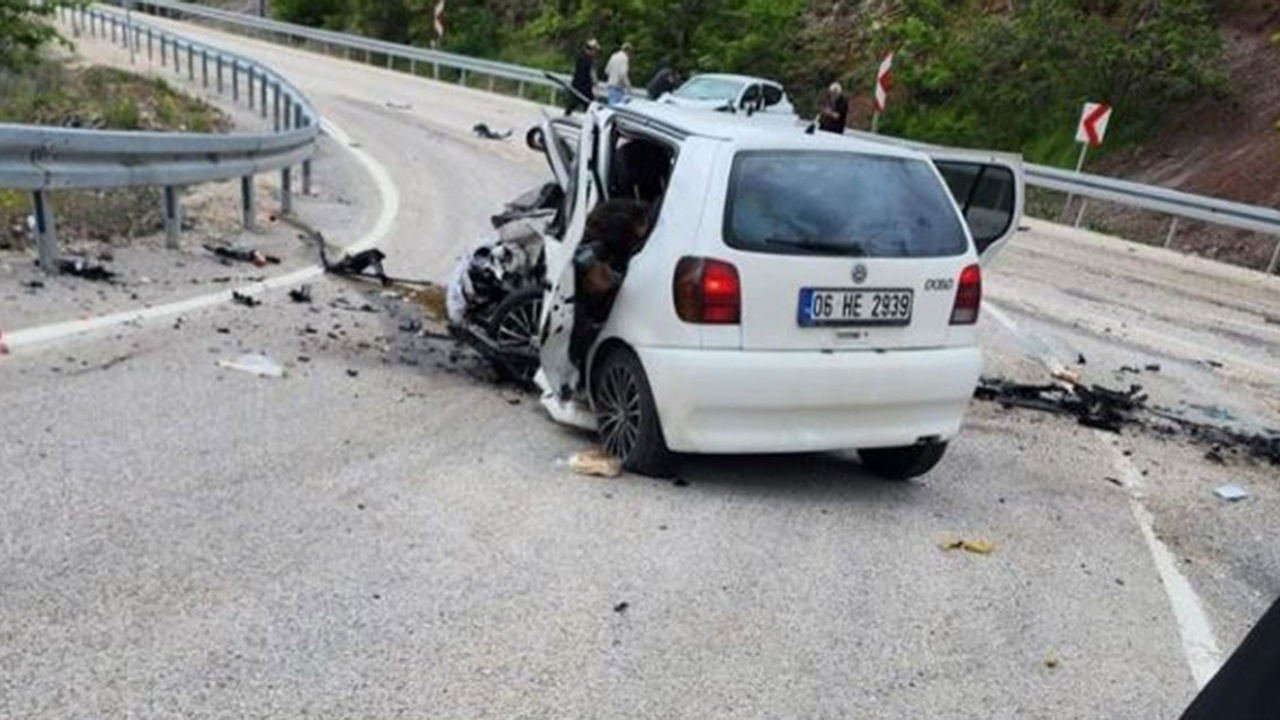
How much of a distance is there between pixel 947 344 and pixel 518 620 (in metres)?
2.71

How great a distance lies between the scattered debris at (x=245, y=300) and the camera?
754 centimetres

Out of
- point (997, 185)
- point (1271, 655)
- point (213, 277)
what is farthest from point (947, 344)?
point (213, 277)

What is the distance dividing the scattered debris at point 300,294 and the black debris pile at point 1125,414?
4652mm

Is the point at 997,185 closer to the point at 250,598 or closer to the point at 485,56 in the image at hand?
the point at 250,598

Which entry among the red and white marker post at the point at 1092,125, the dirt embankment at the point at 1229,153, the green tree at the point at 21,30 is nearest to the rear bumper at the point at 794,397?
the dirt embankment at the point at 1229,153

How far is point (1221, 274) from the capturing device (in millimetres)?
15602

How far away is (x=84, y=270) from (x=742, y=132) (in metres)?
4.73

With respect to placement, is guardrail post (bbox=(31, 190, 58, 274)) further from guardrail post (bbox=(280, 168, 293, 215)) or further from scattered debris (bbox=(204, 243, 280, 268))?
guardrail post (bbox=(280, 168, 293, 215))

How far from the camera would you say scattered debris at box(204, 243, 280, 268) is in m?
9.03

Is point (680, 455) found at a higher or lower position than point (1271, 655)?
lower

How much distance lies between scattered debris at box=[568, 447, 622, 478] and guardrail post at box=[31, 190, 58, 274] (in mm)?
4149

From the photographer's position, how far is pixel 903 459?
5656 mm

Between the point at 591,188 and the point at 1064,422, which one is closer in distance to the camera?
the point at 591,188

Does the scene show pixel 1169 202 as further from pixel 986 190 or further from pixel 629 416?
pixel 629 416
